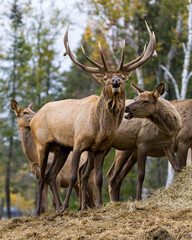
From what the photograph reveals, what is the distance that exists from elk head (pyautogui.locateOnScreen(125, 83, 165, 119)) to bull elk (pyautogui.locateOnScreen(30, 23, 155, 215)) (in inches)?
34.4

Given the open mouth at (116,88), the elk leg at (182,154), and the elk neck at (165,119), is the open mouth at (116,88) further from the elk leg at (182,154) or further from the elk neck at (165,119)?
the elk leg at (182,154)

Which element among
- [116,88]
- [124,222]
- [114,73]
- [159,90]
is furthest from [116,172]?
[124,222]

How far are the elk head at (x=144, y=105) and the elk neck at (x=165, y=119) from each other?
12cm

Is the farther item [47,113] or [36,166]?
[36,166]

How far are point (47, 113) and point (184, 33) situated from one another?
19.1m

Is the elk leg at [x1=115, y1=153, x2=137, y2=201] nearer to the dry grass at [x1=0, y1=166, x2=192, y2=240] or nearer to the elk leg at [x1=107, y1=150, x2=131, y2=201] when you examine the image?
the elk leg at [x1=107, y1=150, x2=131, y2=201]

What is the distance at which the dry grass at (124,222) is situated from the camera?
680cm

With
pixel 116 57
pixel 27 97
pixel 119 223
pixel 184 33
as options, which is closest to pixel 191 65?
pixel 184 33

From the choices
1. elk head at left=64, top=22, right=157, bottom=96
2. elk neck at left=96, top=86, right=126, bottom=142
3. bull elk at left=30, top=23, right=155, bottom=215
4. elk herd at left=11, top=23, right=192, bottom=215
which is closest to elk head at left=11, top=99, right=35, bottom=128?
elk herd at left=11, top=23, right=192, bottom=215

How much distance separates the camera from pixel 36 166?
12.6 m

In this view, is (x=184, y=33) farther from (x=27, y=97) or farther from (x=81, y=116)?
(x=81, y=116)

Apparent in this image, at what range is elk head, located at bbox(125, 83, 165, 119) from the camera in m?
10.8

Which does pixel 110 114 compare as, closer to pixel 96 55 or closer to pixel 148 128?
pixel 148 128

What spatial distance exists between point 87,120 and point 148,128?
7.09ft
